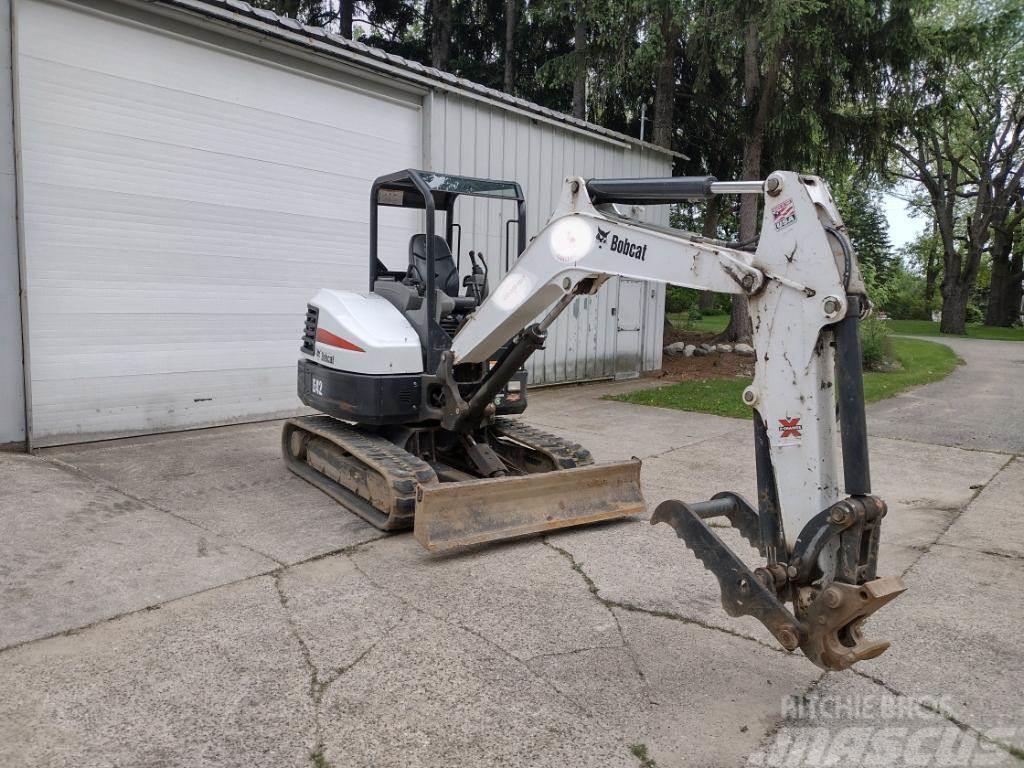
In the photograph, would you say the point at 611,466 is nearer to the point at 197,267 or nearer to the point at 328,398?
the point at 328,398

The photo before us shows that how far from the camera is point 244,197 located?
8.48 m

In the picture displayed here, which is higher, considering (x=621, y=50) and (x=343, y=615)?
(x=621, y=50)

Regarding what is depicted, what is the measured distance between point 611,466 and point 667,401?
5.85 metres

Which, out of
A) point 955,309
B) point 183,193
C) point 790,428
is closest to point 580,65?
point 183,193

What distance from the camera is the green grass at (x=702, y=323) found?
67.7 ft

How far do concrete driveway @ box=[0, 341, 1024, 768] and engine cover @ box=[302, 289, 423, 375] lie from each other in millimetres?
1075

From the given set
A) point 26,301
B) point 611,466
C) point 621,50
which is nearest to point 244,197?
point 26,301

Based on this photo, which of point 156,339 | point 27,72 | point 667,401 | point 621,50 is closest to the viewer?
point 27,72

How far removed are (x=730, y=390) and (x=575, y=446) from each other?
22.5ft

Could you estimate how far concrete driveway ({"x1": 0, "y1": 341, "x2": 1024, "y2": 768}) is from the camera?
286 centimetres

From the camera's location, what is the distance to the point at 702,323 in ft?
76.4

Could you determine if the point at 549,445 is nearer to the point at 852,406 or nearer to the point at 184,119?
the point at 852,406

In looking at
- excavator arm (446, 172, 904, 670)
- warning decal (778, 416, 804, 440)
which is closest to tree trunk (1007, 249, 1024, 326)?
excavator arm (446, 172, 904, 670)

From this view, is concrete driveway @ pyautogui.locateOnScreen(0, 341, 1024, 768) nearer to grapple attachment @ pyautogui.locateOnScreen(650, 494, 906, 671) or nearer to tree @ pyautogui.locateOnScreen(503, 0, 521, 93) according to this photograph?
grapple attachment @ pyautogui.locateOnScreen(650, 494, 906, 671)
